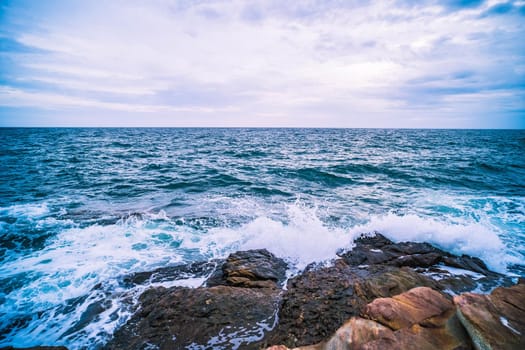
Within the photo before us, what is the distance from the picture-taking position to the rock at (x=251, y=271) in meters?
5.11

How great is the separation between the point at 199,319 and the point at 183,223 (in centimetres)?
530

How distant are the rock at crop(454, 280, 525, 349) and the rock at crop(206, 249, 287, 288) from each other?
129 inches

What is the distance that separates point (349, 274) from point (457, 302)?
216 cm

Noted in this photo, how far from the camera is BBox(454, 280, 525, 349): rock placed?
2247 millimetres

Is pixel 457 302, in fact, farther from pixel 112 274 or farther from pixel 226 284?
pixel 112 274

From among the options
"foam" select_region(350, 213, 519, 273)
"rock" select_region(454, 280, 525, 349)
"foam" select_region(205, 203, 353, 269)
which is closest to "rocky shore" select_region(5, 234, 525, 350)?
"rock" select_region(454, 280, 525, 349)

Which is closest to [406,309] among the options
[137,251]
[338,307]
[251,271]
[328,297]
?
[338,307]

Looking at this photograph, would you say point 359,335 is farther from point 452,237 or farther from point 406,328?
point 452,237

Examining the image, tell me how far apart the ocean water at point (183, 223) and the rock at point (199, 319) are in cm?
52

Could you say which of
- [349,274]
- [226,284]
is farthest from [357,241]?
[226,284]

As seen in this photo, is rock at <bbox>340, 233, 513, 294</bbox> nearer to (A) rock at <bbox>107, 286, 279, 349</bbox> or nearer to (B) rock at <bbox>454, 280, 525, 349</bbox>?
(B) rock at <bbox>454, 280, 525, 349</bbox>

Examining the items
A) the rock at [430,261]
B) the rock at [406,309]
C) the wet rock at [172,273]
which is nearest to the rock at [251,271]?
the wet rock at [172,273]

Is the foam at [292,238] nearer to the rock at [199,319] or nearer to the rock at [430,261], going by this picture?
the rock at [430,261]

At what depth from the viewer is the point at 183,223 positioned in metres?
8.79
